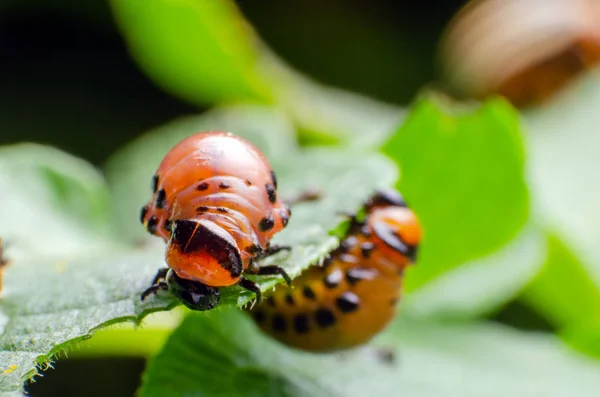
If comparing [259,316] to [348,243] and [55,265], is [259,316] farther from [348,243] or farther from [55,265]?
[55,265]

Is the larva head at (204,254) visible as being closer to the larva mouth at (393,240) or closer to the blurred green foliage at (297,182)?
the blurred green foliage at (297,182)

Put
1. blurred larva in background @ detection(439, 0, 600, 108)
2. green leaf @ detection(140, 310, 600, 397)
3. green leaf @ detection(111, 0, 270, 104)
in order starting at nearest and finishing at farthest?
green leaf @ detection(140, 310, 600, 397) → green leaf @ detection(111, 0, 270, 104) → blurred larva in background @ detection(439, 0, 600, 108)

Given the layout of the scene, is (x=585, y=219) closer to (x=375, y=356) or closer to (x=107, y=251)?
(x=375, y=356)

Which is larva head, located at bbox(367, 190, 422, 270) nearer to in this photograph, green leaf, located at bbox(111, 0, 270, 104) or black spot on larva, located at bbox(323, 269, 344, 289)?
black spot on larva, located at bbox(323, 269, 344, 289)

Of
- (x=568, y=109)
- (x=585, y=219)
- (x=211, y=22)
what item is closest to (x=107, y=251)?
(x=211, y=22)

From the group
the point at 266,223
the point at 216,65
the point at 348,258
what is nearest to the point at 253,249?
the point at 266,223

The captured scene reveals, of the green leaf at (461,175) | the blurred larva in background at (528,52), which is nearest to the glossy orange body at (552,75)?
the blurred larva in background at (528,52)

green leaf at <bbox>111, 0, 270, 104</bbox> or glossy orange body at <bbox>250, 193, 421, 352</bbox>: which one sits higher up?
glossy orange body at <bbox>250, 193, 421, 352</bbox>

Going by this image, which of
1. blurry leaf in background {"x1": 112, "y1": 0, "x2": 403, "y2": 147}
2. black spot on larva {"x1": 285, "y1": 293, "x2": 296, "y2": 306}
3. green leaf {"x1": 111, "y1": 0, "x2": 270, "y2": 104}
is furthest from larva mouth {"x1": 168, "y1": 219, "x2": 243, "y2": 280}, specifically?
green leaf {"x1": 111, "y1": 0, "x2": 270, "y2": 104}
